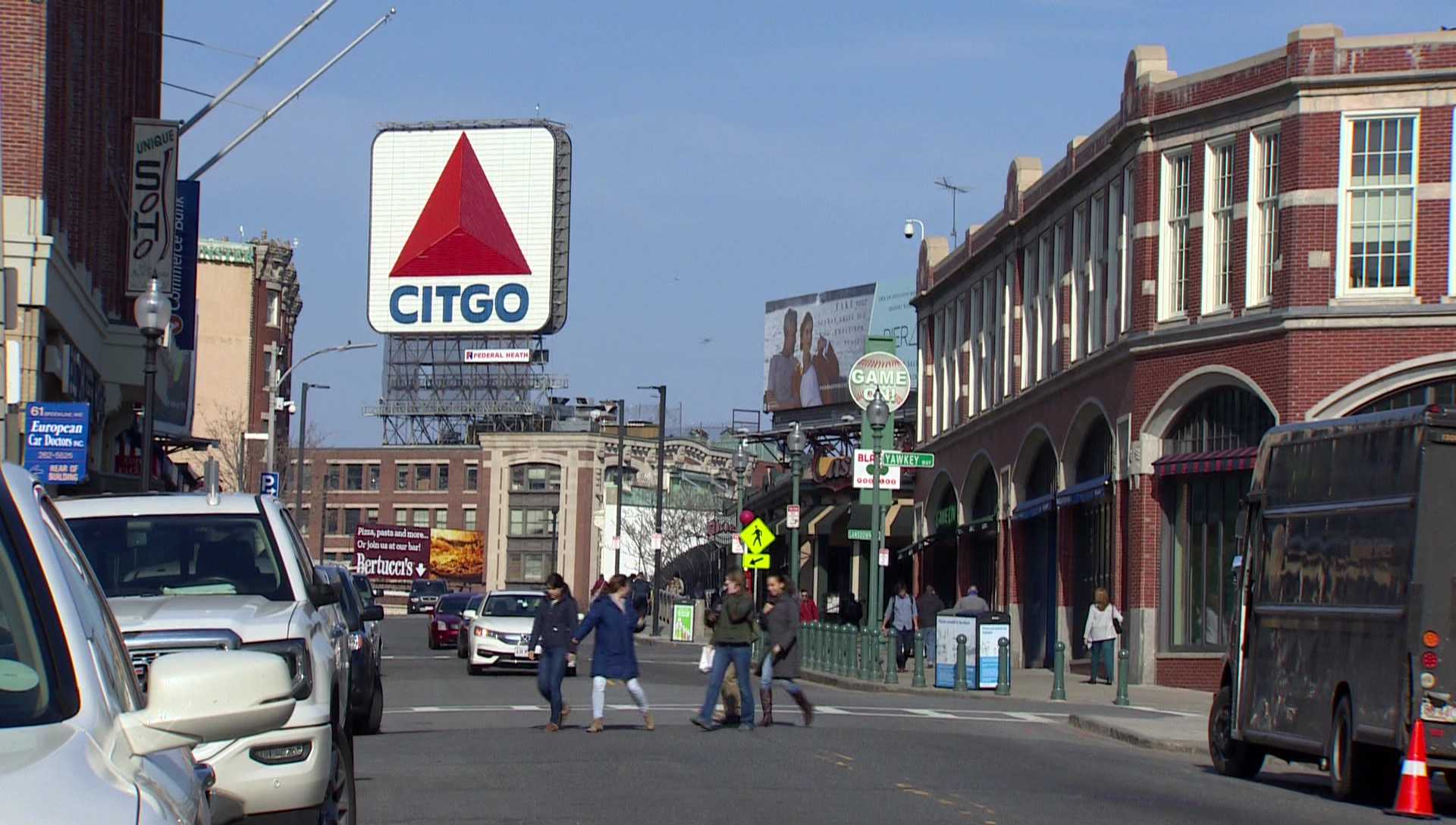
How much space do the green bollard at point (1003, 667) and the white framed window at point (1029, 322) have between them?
42.6 feet

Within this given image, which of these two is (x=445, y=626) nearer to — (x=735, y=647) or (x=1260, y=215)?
(x=1260, y=215)

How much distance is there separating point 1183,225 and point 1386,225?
12.9ft

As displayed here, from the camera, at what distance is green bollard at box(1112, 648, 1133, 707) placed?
27641mm

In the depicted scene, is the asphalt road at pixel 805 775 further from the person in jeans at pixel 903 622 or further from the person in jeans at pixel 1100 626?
the person in jeans at pixel 903 622

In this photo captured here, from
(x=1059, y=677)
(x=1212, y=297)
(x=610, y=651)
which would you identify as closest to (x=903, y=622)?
(x=1059, y=677)

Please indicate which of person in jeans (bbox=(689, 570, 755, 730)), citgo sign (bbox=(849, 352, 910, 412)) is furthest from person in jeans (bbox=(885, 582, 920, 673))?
person in jeans (bbox=(689, 570, 755, 730))

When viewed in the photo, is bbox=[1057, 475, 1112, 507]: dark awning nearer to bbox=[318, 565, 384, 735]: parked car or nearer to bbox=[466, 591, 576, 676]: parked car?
bbox=[466, 591, 576, 676]: parked car

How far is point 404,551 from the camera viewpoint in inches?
4208

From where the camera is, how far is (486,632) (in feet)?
116

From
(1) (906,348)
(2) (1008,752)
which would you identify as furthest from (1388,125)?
(1) (906,348)

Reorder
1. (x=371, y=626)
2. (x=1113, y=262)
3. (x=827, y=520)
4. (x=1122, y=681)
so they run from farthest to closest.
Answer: (x=827, y=520) < (x=1113, y=262) < (x=1122, y=681) < (x=371, y=626)

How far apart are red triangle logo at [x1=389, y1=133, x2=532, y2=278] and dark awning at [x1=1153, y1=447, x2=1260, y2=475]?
47.9 m

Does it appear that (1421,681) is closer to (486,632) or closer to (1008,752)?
(1008,752)

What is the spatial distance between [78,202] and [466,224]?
4461 centimetres
